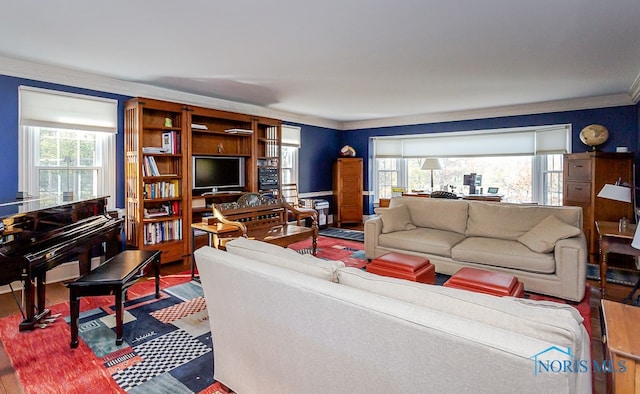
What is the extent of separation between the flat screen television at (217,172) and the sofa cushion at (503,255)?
346 cm

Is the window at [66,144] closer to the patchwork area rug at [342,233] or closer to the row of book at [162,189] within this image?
the row of book at [162,189]

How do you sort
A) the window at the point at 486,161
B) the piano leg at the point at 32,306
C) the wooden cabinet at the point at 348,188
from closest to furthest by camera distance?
the piano leg at the point at 32,306, the window at the point at 486,161, the wooden cabinet at the point at 348,188

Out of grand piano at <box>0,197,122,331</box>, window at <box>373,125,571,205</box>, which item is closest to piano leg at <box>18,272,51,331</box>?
grand piano at <box>0,197,122,331</box>

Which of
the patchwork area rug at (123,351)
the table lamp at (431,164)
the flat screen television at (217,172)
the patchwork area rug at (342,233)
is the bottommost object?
the patchwork area rug at (123,351)

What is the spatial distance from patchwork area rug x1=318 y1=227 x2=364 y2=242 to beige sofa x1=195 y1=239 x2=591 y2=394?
179 inches

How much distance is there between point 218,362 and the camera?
201 cm

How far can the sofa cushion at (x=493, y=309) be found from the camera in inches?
40.3

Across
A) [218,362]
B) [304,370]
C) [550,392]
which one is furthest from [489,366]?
[218,362]

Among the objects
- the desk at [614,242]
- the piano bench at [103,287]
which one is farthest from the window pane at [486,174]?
the piano bench at [103,287]

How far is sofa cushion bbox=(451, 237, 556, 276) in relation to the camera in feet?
11.4

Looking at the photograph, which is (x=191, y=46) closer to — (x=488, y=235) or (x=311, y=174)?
(x=488, y=235)

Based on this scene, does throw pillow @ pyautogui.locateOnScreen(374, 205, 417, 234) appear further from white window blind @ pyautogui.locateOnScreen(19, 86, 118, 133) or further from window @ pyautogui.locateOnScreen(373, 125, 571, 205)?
white window blind @ pyautogui.locateOnScreen(19, 86, 118, 133)

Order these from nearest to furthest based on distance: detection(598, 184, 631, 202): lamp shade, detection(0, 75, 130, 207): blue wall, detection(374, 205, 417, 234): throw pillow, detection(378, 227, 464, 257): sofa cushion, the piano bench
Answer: the piano bench
detection(598, 184, 631, 202): lamp shade
detection(0, 75, 130, 207): blue wall
detection(378, 227, 464, 257): sofa cushion
detection(374, 205, 417, 234): throw pillow

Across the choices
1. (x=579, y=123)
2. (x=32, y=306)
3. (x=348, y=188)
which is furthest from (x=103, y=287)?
(x=579, y=123)
